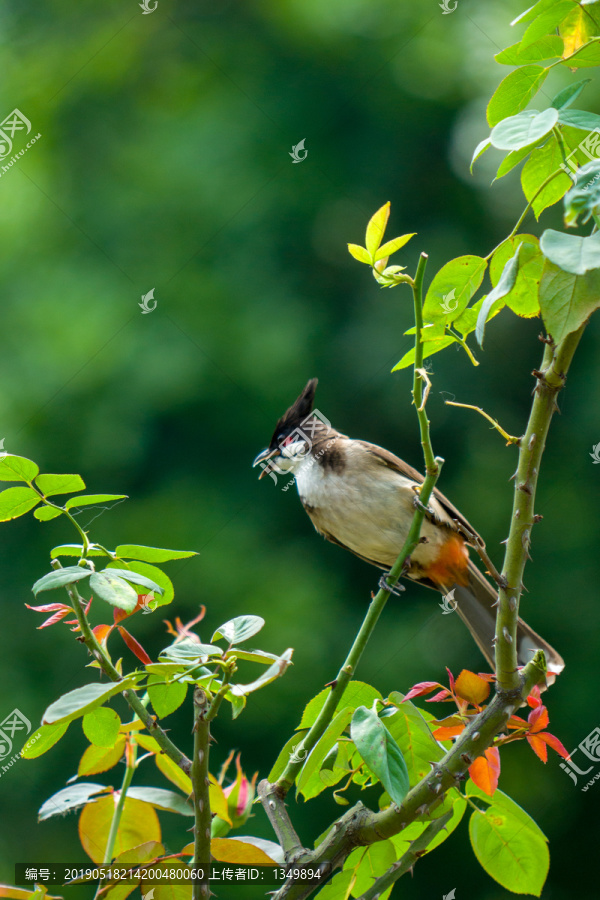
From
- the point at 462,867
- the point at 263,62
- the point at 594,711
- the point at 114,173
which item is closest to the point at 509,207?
the point at 263,62

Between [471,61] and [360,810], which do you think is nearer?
[360,810]

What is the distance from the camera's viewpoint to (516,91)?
35.1 inches

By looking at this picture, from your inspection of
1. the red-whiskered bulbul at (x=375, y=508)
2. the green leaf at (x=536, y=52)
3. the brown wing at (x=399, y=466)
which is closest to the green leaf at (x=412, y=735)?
the green leaf at (x=536, y=52)

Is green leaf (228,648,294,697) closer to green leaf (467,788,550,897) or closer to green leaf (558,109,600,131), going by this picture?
green leaf (467,788,550,897)

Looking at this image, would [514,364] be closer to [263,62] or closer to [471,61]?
[471,61]

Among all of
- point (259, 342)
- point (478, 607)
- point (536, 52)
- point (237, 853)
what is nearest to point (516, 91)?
point (536, 52)

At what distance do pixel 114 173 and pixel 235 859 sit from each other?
504 cm

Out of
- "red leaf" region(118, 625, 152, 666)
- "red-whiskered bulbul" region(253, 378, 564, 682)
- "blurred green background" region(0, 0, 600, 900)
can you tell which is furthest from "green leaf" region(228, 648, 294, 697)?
"blurred green background" region(0, 0, 600, 900)

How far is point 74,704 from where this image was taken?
0.76m

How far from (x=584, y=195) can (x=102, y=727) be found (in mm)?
747

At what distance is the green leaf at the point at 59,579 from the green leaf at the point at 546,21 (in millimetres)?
722

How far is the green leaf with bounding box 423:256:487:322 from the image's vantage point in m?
0.91

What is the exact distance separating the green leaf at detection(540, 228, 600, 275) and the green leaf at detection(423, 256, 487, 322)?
205 millimetres

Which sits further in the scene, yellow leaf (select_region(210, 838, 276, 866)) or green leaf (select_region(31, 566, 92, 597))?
yellow leaf (select_region(210, 838, 276, 866))
